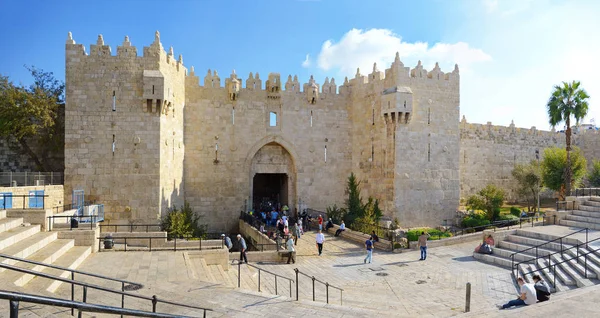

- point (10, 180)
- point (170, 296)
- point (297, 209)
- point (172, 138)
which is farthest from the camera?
point (297, 209)

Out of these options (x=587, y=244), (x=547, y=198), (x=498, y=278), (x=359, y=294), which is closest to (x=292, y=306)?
(x=359, y=294)

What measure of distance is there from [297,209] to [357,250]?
801 cm

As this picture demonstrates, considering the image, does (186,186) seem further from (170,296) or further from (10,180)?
(170,296)

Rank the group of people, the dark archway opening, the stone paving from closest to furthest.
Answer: the group of people, the stone paving, the dark archway opening

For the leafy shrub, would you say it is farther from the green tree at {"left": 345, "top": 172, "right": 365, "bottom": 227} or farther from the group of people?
the group of people

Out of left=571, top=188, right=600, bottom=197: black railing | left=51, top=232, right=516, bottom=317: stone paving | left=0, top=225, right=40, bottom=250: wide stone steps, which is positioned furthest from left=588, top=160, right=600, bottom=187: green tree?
left=0, top=225, right=40, bottom=250: wide stone steps

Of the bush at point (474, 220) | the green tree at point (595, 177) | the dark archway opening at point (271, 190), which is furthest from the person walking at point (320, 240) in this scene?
the green tree at point (595, 177)

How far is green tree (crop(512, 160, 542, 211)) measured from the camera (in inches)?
1134

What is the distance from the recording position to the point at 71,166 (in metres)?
18.0

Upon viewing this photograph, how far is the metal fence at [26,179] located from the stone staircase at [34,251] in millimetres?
5578

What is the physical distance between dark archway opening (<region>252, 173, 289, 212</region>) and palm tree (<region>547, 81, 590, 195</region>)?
17086mm

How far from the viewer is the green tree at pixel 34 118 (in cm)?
1856

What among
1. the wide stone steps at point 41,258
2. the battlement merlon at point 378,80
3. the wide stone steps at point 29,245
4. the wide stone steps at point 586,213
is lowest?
the wide stone steps at point 41,258

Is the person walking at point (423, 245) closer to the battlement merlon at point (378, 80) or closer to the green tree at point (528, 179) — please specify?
the battlement merlon at point (378, 80)
